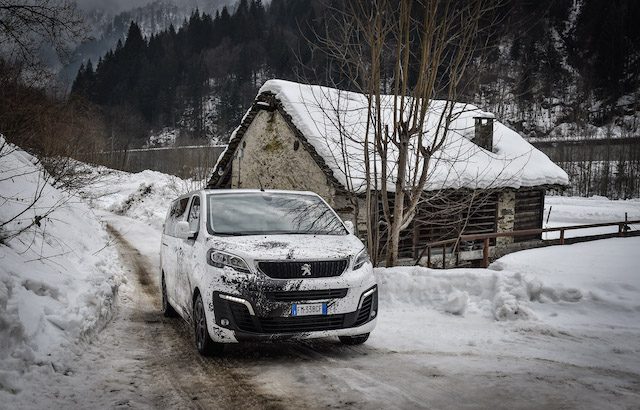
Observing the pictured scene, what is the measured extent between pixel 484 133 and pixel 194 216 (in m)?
15.8

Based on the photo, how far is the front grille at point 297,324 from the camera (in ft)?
14.6

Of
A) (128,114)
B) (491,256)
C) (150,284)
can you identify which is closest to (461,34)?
(150,284)

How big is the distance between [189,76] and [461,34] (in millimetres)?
94870

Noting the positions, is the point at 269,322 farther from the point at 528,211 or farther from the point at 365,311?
the point at 528,211

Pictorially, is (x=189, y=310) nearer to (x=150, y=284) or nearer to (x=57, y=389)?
(x=57, y=389)

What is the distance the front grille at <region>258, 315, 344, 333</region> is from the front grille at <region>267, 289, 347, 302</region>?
0.61 feet

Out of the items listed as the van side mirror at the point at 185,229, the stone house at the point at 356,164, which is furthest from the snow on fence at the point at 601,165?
the van side mirror at the point at 185,229

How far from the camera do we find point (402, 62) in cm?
868

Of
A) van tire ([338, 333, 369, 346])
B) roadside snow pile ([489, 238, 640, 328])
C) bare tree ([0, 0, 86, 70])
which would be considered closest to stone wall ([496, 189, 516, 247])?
roadside snow pile ([489, 238, 640, 328])

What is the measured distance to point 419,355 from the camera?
4.84m

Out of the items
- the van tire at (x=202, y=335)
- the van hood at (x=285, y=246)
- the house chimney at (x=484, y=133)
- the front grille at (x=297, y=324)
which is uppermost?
the house chimney at (x=484, y=133)

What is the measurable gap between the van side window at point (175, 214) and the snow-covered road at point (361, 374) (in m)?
1.59

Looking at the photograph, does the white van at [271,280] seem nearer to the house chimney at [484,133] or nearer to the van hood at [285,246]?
the van hood at [285,246]

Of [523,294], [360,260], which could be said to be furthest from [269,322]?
[523,294]
